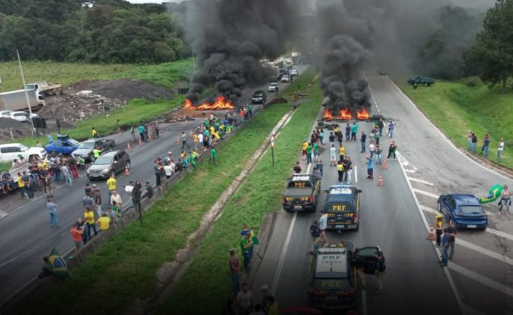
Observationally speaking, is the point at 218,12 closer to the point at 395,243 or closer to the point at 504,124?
the point at 504,124

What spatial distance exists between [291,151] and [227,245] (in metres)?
15.7

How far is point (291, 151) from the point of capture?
35.1 m

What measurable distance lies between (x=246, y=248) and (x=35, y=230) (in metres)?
10.4

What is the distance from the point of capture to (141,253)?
1958cm

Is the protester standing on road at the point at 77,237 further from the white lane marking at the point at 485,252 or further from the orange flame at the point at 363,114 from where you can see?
the orange flame at the point at 363,114

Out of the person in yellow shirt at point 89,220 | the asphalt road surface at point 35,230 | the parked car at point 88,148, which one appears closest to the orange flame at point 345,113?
the asphalt road surface at point 35,230

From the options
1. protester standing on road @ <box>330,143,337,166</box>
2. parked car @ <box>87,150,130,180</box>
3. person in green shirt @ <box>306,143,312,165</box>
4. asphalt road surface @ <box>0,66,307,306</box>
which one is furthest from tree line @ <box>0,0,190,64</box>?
protester standing on road @ <box>330,143,337,166</box>

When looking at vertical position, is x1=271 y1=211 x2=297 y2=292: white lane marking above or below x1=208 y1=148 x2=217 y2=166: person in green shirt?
below

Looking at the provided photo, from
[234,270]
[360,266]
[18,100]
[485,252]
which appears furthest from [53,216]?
[18,100]

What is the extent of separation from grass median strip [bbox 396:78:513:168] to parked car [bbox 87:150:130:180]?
23479mm

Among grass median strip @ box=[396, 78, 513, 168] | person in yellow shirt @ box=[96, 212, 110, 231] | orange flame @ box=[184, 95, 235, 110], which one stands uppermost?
person in yellow shirt @ box=[96, 212, 110, 231]

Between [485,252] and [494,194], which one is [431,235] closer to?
[485,252]

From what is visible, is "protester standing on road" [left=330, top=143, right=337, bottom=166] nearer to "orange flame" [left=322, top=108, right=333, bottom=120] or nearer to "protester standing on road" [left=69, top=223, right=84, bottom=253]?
"orange flame" [left=322, top=108, right=333, bottom=120]

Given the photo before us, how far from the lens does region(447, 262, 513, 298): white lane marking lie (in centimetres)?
1570
